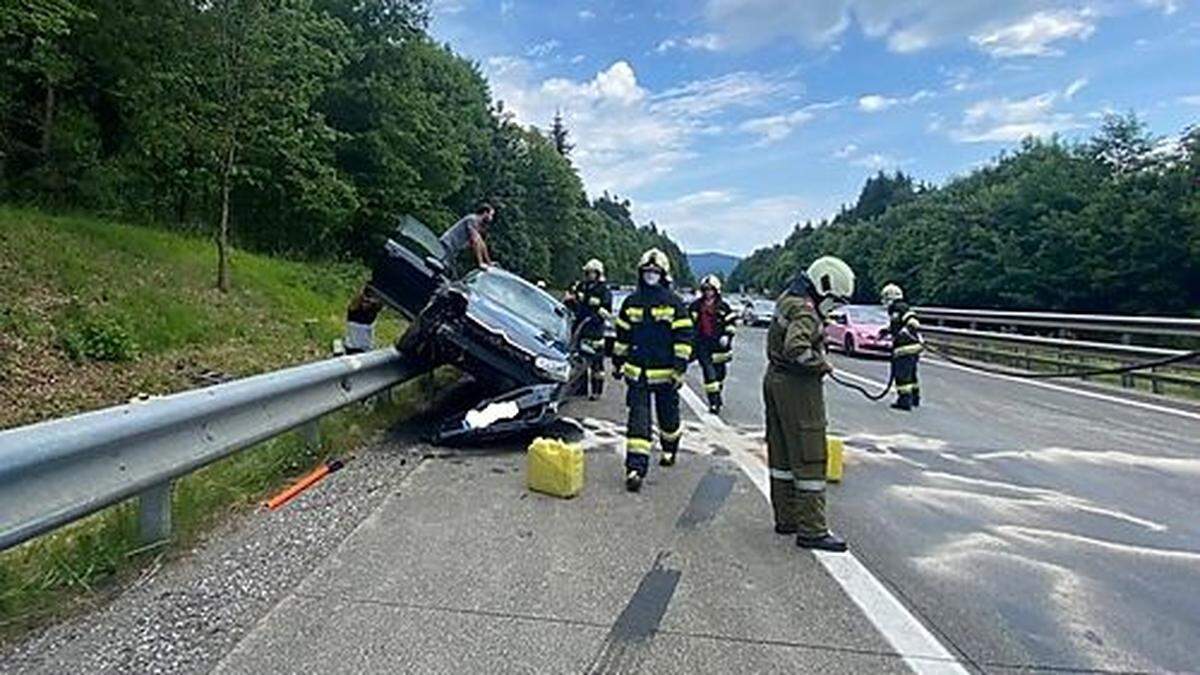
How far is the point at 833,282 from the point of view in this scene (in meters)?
5.47

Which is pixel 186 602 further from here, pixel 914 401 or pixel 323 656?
pixel 914 401

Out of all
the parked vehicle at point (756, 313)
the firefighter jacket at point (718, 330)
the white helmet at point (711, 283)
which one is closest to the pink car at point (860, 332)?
the white helmet at point (711, 283)

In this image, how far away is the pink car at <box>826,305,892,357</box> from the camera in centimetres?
2344

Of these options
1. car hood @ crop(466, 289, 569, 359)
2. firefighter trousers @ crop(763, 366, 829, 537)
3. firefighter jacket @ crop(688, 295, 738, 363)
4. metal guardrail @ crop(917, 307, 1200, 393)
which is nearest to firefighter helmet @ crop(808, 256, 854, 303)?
firefighter trousers @ crop(763, 366, 829, 537)

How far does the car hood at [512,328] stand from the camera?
310 inches

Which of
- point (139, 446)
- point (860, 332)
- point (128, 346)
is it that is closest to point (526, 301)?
point (128, 346)

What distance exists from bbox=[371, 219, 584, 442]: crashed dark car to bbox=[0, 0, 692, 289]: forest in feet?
5.86

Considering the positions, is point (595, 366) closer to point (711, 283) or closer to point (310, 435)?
point (711, 283)

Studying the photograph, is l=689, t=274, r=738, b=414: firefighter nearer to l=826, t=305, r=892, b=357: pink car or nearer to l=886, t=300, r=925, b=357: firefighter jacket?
l=886, t=300, r=925, b=357: firefighter jacket

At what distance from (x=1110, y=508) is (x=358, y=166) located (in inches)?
1413

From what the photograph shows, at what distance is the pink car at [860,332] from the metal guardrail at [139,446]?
18776 millimetres

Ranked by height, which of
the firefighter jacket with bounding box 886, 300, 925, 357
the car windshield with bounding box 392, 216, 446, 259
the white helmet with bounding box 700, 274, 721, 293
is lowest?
the firefighter jacket with bounding box 886, 300, 925, 357

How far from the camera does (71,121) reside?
21.8 m

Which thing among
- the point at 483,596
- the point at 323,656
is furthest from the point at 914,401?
the point at 323,656
